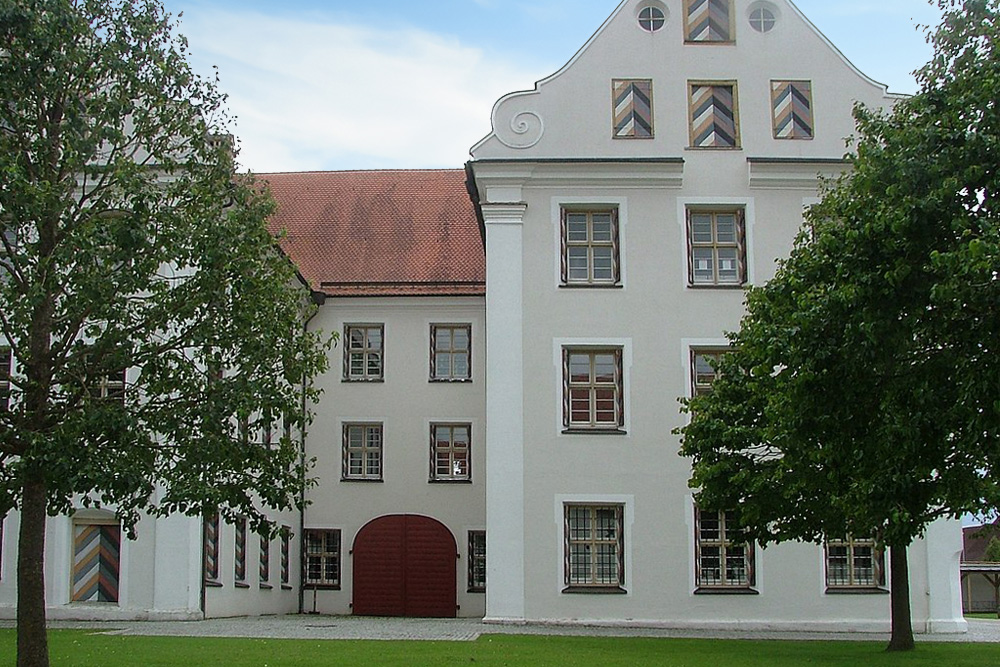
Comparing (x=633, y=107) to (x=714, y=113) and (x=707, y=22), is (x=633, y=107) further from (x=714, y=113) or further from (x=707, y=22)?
(x=707, y=22)

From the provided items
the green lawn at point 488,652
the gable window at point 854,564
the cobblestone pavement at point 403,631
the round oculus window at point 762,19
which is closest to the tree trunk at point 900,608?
the green lawn at point 488,652

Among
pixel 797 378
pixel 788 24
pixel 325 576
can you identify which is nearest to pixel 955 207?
pixel 797 378

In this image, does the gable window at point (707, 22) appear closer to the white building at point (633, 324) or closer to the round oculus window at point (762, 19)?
the white building at point (633, 324)

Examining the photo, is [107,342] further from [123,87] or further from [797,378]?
[797,378]

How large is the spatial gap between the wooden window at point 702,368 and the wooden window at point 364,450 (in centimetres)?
1113

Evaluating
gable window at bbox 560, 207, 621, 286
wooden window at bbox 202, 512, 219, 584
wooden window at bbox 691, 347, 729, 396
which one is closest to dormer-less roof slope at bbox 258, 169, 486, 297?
gable window at bbox 560, 207, 621, 286

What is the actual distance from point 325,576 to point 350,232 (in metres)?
10.2

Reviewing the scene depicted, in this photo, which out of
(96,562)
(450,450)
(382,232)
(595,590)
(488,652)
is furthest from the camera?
(382,232)

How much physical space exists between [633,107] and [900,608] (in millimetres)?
12263

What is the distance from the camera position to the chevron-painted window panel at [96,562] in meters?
27.4

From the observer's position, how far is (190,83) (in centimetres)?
1722

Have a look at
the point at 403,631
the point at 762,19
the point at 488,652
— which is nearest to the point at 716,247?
the point at 762,19

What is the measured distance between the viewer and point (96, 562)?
90.7ft

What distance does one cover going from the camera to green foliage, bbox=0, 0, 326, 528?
1520cm
